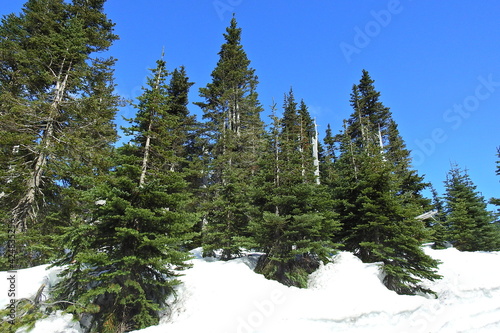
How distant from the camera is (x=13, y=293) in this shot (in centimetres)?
791

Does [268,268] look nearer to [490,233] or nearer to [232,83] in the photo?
[232,83]

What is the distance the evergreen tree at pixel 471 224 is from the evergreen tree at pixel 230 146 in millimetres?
21003

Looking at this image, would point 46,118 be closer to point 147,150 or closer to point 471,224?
point 147,150

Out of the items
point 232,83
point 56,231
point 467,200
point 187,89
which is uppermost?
point 232,83

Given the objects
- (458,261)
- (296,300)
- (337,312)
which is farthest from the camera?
(458,261)

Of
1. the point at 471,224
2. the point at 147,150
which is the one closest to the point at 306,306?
the point at 147,150

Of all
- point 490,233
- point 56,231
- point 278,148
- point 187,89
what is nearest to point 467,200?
point 490,233

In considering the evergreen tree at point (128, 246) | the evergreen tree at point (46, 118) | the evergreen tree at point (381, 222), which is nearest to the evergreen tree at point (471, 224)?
the evergreen tree at point (381, 222)

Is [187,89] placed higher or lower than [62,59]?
higher

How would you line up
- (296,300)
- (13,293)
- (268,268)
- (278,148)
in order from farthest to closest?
(278,148) < (268,268) < (296,300) < (13,293)

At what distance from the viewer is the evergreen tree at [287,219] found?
39.5ft

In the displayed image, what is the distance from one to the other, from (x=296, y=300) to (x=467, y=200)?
2892cm

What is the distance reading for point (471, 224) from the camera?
23.5 m

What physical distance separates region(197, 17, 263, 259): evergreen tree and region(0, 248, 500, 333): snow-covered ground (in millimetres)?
2213
